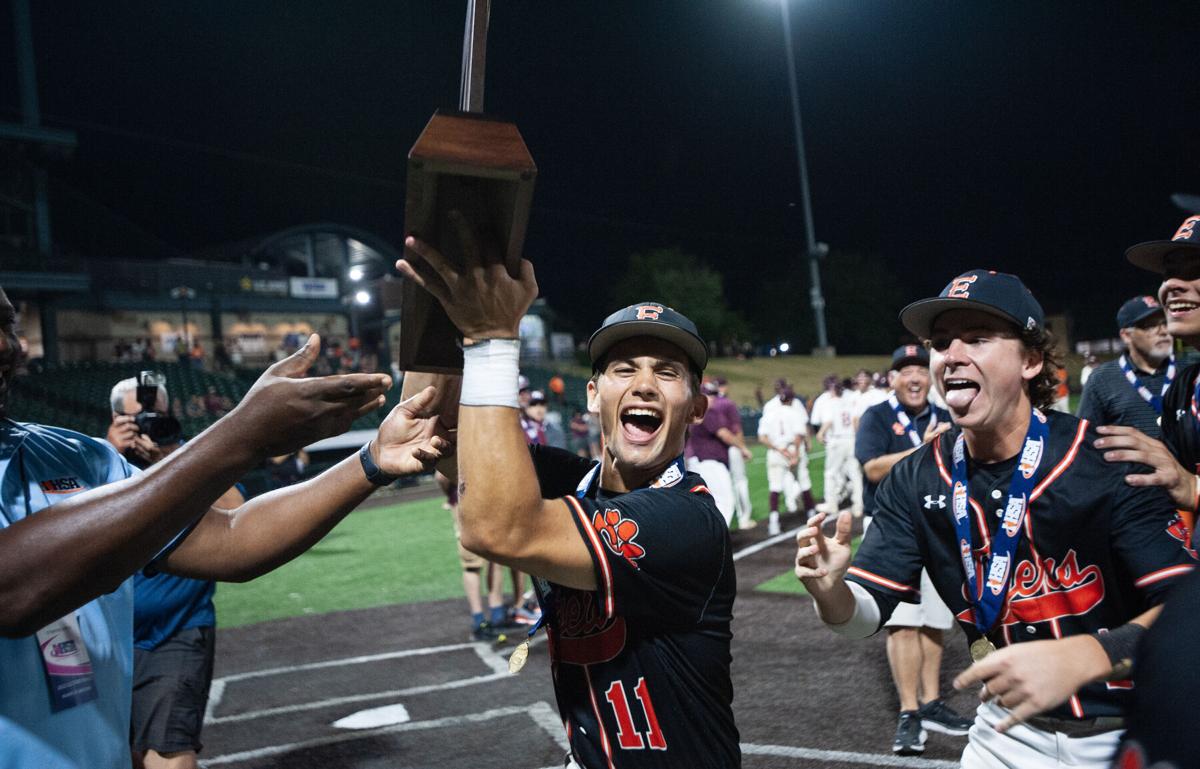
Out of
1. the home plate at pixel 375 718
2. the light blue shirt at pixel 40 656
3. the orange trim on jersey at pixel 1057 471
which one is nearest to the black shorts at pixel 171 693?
the home plate at pixel 375 718

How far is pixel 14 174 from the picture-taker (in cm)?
3328

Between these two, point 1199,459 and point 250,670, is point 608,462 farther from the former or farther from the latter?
point 250,670

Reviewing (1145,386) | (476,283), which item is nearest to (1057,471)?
(476,283)

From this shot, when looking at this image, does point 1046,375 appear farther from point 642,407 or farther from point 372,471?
point 372,471

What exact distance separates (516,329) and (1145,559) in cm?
209

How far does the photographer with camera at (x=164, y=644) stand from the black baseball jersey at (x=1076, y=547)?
3399mm

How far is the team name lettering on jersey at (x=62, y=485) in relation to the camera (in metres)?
1.98

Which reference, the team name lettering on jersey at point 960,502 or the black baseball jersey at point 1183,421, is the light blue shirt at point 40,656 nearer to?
the team name lettering on jersey at point 960,502

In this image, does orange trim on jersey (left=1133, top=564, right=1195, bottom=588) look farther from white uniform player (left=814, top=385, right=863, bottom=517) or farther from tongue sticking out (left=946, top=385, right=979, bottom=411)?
white uniform player (left=814, top=385, right=863, bottom=517)

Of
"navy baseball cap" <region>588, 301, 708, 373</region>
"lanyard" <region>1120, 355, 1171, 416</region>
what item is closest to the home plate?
"navy baseball cap" <region>588, 301, 708, 373</region>

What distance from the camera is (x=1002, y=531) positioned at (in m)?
2.76

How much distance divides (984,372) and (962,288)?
31 cm

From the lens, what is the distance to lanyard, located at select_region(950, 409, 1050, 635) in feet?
9.01

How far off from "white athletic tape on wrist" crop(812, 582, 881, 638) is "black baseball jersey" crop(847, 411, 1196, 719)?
1.02 ft
